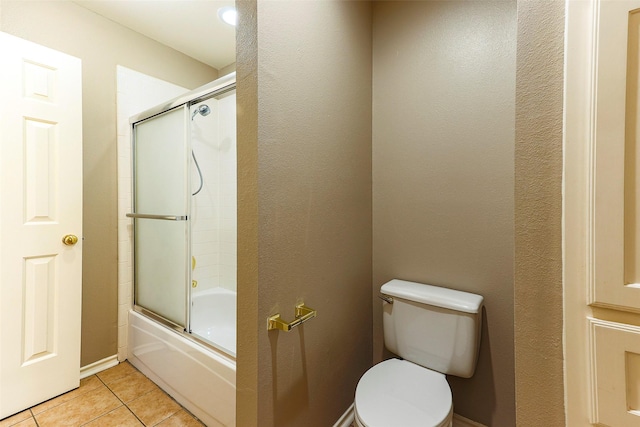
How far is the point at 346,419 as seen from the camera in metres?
1.45

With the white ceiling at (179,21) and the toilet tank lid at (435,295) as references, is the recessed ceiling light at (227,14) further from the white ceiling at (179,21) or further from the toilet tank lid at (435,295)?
the toilet tank lid at (435,295)

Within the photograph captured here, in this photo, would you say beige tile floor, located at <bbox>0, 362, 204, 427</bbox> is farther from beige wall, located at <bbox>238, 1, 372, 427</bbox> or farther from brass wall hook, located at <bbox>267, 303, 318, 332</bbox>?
brass wall hook, located at <bbox>267, 303, 318, 332</bbox>

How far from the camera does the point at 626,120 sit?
0.57m

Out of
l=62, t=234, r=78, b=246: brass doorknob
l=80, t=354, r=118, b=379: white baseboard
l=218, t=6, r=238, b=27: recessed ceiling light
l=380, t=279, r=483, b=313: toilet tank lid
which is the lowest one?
l=80, t=354, r=118, b=379: white baseboard

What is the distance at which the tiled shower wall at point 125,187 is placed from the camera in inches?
80.9

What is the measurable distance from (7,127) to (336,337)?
2.06 meters

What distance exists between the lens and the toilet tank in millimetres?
1248

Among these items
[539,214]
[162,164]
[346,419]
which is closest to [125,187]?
[162,164]

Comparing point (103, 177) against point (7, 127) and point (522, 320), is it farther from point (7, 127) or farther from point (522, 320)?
point (522, 320)

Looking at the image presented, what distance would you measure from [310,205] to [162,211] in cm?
124

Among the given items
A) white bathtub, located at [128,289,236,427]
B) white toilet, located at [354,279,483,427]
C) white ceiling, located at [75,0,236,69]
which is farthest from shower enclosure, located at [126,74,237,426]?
white toilet, located at [354,279,483,427]

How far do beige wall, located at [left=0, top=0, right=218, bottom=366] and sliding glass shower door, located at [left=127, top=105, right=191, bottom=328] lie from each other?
0.16 meters

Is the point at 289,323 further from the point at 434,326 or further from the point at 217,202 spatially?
the point at 217,202

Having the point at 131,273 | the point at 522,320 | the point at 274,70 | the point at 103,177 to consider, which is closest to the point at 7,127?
the point at 103,177
